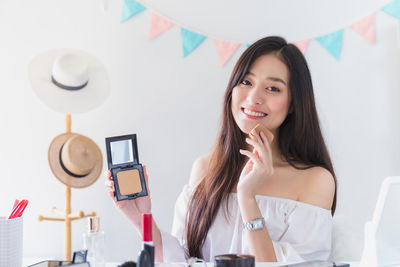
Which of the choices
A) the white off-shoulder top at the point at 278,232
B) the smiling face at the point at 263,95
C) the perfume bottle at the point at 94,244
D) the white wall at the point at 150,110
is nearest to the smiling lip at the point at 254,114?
the smiling face at the point at 263,95

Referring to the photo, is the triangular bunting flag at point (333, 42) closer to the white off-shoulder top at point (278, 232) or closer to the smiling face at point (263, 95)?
the smiling face at point (263, 95)

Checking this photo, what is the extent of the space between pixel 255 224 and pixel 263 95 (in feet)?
Result: 1.41

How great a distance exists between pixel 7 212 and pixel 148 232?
5.35ft

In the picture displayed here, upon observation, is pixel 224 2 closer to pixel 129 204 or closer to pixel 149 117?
pixel 149 117

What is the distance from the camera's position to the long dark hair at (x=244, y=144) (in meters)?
1.56

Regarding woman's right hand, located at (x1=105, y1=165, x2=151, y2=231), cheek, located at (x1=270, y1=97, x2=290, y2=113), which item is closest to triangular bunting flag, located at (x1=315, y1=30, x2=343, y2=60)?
cheek, located at (x1=270, y1=97, x2=290, y2=113)

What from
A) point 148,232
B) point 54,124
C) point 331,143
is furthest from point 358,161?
point 148,232

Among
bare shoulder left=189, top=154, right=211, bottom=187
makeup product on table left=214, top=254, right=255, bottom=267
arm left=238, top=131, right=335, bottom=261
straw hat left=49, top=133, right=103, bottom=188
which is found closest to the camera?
makeup product on table left=214, top=254, right=255, bottom=267

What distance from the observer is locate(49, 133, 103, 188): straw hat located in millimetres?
1973

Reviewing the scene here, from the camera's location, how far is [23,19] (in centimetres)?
229

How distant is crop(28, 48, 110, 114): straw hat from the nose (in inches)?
31.4

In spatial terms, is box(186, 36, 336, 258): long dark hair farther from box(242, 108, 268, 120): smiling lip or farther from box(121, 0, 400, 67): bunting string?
box(121, 0, 400, 67): bunting string

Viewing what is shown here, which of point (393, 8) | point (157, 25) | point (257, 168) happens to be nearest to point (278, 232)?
point (257, 168)

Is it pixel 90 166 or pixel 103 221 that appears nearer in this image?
pixel 90 166
